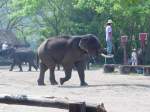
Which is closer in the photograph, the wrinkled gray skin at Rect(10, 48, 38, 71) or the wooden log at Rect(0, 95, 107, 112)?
the wooden log at Rect(0, 95, 107, 112)

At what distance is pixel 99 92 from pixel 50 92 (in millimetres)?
1575

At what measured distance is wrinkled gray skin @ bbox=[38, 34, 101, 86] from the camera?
21.8 m

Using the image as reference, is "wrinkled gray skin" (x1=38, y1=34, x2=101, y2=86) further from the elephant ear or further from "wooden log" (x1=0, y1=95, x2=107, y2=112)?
"wooden log" (x1=0, y1=95, x2=107, y2=112)

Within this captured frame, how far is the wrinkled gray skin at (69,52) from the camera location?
858 inches

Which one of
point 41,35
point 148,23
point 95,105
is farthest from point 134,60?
point 95,105

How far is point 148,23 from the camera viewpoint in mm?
42344

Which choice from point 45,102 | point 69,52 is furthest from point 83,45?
point 45,102

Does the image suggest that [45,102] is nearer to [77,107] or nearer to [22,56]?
[77,107]

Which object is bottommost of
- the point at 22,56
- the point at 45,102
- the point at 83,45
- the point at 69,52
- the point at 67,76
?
the point at 22,56

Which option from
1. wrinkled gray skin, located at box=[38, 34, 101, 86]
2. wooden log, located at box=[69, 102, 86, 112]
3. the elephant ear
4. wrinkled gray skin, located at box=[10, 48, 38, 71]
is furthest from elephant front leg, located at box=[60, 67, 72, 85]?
wooden log, located at box=[69, 102, 86, 112]

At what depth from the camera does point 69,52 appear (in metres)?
21.9

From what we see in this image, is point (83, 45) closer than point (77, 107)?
No

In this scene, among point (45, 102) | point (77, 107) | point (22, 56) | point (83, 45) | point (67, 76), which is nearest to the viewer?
point (77, 107)

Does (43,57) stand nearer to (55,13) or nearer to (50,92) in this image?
(50,92)
